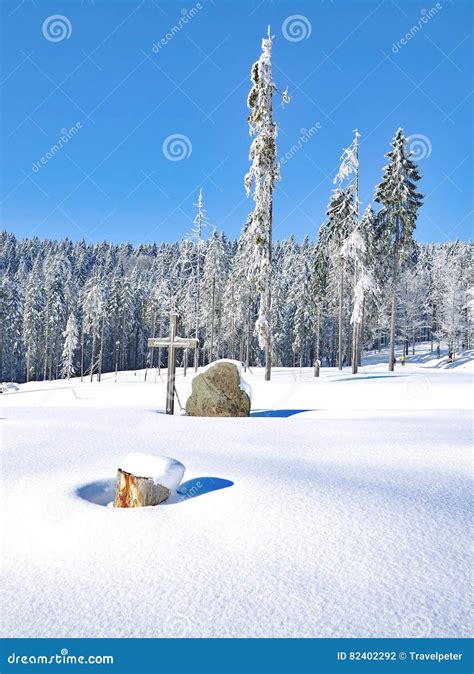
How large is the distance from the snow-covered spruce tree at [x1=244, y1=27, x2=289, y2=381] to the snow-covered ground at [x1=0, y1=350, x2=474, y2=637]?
588 inches

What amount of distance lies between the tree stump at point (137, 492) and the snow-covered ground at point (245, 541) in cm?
21

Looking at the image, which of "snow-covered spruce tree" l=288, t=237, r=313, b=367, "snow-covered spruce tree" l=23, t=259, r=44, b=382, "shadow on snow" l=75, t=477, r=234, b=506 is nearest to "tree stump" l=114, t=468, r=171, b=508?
"shadow on snow" l=75, t=477, r=234, b=506

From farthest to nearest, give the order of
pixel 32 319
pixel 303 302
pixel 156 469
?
pixel 32 319 → pixel 303 302 → pixel 156 469

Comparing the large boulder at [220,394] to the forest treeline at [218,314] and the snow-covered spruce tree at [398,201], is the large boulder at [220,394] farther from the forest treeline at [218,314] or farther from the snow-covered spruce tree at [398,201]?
the forest treeline at [218,314]

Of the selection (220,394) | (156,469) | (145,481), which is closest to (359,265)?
(220,394)

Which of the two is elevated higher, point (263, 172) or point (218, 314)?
point (263, 172)

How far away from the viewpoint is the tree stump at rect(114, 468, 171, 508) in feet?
16.1

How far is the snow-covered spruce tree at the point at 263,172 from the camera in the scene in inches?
832

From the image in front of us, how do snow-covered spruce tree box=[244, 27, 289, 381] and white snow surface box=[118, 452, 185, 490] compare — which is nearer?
white snow surface box=[118, 452, 185, 490]

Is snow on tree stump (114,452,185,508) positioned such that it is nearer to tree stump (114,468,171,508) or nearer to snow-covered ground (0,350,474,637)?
tree stump (114,468,171,508)

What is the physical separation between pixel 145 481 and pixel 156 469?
202 millimetres

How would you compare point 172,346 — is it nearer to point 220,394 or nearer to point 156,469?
point 220,394

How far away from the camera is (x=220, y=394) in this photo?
1225cm
